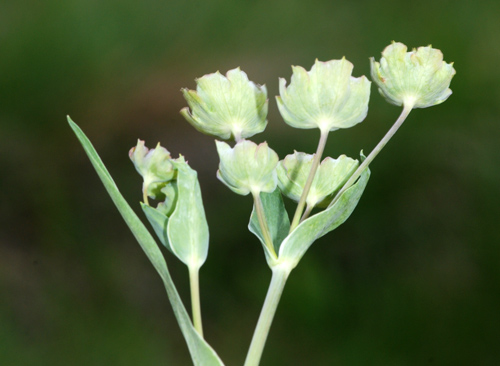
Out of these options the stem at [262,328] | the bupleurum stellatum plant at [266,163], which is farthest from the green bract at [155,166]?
the stem at [262,328]

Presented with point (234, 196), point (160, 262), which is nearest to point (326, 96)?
point (160, 262)

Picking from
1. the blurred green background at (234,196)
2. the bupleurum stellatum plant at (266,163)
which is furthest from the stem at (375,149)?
the blurred green background at (234,196)

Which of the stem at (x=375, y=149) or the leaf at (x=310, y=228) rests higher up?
the stem at (x=375, y=149)

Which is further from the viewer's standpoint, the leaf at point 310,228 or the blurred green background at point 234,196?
the blurred green background at point 234,196

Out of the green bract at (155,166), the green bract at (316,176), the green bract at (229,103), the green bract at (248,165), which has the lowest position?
the green bract at (316,176)

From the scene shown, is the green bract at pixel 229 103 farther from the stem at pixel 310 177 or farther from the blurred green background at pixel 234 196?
the blurred green background at pixel 234 196

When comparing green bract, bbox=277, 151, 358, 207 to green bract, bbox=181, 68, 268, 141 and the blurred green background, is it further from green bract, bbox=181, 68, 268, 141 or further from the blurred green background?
the blurred green background
